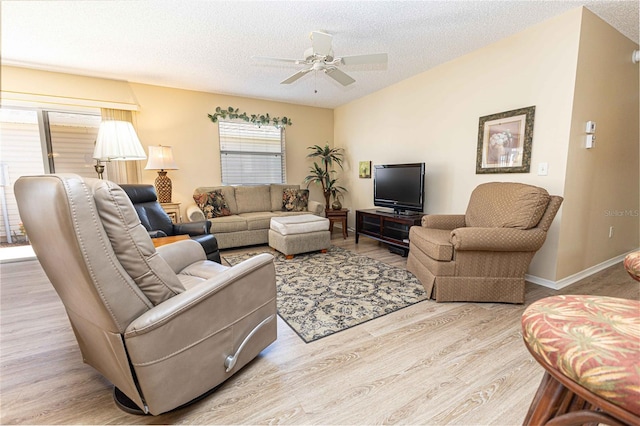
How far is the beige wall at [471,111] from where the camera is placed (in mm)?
2424

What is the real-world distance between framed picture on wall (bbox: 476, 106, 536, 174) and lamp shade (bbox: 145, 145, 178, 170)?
393cm

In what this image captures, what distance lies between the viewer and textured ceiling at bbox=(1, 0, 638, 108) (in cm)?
222

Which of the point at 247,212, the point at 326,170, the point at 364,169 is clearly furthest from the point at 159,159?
the point at 364,169

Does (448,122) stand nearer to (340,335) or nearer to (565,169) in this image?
(565,169)

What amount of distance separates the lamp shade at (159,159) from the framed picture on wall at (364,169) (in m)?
3.01

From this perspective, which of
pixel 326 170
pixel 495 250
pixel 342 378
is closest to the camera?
pixel 342 378

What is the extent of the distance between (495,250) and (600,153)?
1.69 metres

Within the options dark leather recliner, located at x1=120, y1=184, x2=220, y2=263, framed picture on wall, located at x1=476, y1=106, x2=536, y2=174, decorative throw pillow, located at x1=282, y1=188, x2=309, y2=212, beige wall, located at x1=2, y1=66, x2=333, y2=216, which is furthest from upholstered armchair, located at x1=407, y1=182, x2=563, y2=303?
beige wall, located at x1=2, y1=66, x2=333, y2=216

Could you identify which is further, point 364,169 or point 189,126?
point 364,169

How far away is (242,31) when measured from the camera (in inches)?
102

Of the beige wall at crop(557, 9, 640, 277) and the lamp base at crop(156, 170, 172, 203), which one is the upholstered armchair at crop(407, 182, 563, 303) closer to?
the beige wall at crop(557, 9, 640, 277)

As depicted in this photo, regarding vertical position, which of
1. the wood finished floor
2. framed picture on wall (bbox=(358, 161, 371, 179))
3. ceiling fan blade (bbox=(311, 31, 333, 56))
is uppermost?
ceiling fan blade (bbox=(311, 31, 333, 56))

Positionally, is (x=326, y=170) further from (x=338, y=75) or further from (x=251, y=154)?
(x=338, y=75)

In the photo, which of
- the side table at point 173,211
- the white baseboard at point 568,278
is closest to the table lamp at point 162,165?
the side table at point 173,211
